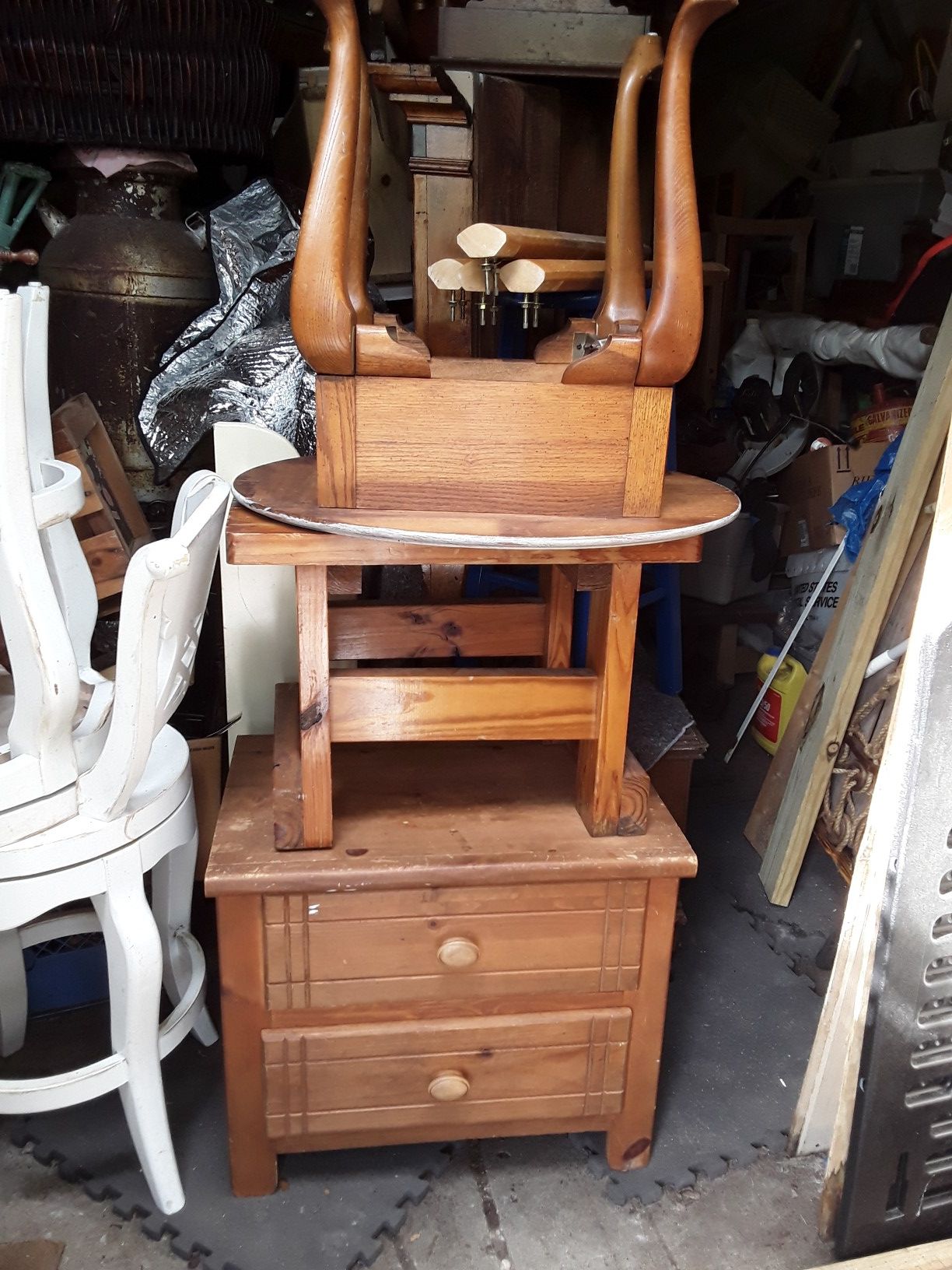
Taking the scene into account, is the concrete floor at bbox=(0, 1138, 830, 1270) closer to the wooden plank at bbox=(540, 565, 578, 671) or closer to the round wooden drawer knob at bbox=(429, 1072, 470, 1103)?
the round wooden drawer knob at bbox=(429, 1072, 470, 1103)

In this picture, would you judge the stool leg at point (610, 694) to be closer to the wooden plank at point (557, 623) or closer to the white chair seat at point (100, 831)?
the wooden plank at point (557, 623)

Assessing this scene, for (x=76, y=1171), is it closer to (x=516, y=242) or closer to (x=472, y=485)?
(x=472, y=485)

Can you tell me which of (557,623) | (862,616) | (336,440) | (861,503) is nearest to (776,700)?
(861,503)

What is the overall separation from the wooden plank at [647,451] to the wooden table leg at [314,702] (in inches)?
16.3

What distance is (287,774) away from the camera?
1535 millimetres

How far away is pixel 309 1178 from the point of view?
161 cm

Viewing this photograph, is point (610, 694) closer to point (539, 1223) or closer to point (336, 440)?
point (336, 440)

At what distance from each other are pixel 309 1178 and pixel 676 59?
66.8 inches

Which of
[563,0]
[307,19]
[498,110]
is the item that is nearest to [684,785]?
[498,110]

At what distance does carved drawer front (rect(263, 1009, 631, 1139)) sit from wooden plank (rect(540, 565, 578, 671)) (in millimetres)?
589

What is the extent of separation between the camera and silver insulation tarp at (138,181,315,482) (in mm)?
2324

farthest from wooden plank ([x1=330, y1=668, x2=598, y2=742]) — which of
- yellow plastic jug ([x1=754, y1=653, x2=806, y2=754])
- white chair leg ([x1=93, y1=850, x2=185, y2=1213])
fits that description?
yellow plastic jug ([x1=754, y1=653, x2=806, y2=754])

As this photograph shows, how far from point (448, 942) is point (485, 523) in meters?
0.62

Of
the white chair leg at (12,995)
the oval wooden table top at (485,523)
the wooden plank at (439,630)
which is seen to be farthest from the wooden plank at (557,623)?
the white chair leg at (12,995)
